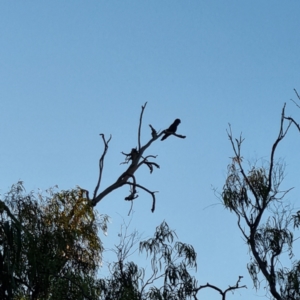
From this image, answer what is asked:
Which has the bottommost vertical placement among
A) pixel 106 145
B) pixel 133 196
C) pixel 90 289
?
pixel 90 289

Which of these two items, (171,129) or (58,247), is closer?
(58,247)

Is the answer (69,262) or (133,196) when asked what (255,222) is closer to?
(133,196)

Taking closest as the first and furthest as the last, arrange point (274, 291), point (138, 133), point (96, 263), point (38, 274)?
point (38, 274) → point (274, 291) → point (96, 263) → point (138, 133)

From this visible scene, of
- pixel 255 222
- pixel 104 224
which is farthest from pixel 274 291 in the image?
pixel 104 224

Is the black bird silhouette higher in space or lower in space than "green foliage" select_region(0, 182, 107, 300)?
higher

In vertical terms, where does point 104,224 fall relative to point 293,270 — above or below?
above

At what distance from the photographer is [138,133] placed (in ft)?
23.7

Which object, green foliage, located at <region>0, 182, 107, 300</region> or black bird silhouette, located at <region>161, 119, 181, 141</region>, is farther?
black bird silhouette, located at <region>161, 119, 181, 141</region>

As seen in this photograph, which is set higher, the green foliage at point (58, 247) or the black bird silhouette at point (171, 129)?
the black bird silhouette at point (171, 129)

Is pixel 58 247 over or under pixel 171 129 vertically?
under

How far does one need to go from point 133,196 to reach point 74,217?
2.98 feet

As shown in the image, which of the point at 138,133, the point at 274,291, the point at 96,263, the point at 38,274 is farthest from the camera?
the point at 138,133

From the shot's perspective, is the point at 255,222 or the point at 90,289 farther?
the point at 255,222

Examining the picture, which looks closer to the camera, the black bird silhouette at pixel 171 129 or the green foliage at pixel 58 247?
the green foliage at pixel 58 247
